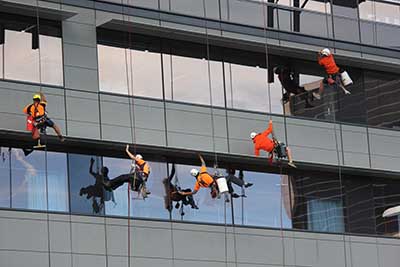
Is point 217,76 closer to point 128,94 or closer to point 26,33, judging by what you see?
point 128,94

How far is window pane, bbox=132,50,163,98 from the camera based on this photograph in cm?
3912

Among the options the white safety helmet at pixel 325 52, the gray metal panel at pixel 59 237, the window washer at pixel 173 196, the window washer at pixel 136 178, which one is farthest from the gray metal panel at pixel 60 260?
the white safety helmet at pixel 325 52

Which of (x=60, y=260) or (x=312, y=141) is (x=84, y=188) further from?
(x=312, y=141)

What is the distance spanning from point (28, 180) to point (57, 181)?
88 cm

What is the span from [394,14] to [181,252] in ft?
42.2

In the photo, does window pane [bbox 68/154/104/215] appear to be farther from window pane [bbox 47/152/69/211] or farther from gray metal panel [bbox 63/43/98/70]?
gray metal panel [bbox 63/43/98/70]

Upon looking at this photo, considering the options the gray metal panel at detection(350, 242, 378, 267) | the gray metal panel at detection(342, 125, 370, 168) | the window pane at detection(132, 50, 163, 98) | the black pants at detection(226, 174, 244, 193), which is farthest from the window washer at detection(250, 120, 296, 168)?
the gray metal panel at detection(350, 242, 378, 267)

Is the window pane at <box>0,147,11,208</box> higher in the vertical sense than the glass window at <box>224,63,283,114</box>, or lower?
lower

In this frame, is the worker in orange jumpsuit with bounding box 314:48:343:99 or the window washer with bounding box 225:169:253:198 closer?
the window washer with bounding box 225:169:253:198

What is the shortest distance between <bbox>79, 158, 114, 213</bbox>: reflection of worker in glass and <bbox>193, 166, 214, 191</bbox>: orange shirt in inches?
102

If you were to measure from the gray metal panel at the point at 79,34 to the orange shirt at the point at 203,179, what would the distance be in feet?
15.8

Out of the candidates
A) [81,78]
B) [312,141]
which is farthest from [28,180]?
[312,141]

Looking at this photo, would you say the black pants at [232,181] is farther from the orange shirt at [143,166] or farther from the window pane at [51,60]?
the window pane at [51,60]

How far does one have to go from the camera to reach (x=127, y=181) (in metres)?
38.2
